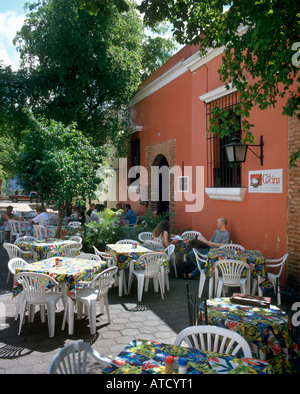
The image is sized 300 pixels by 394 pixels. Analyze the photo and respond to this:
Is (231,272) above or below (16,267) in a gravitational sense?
below

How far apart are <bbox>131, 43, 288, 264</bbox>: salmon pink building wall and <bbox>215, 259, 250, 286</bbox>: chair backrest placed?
4.62 feet

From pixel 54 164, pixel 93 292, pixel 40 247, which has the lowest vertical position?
pixel 93 292

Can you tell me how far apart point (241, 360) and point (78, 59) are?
480 inches

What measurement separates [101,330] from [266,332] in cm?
249

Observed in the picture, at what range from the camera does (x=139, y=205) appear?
14.0 meters

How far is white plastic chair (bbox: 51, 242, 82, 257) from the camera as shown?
6.79m

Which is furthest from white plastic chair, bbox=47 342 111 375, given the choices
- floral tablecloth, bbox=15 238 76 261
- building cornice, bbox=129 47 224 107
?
building cornice, bbox=129 47 224 107

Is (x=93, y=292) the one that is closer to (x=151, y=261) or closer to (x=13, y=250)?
(x=151, y=261)

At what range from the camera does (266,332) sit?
307 centimetres

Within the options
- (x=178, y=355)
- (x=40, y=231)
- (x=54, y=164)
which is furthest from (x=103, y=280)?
(x=40, y=231)

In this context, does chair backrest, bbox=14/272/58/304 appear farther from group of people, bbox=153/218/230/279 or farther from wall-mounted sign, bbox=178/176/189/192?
wall-mounted sign, bbox=178/176/189/192

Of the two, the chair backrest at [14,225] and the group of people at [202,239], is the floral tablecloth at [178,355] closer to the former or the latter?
the group of people at [202,239]
